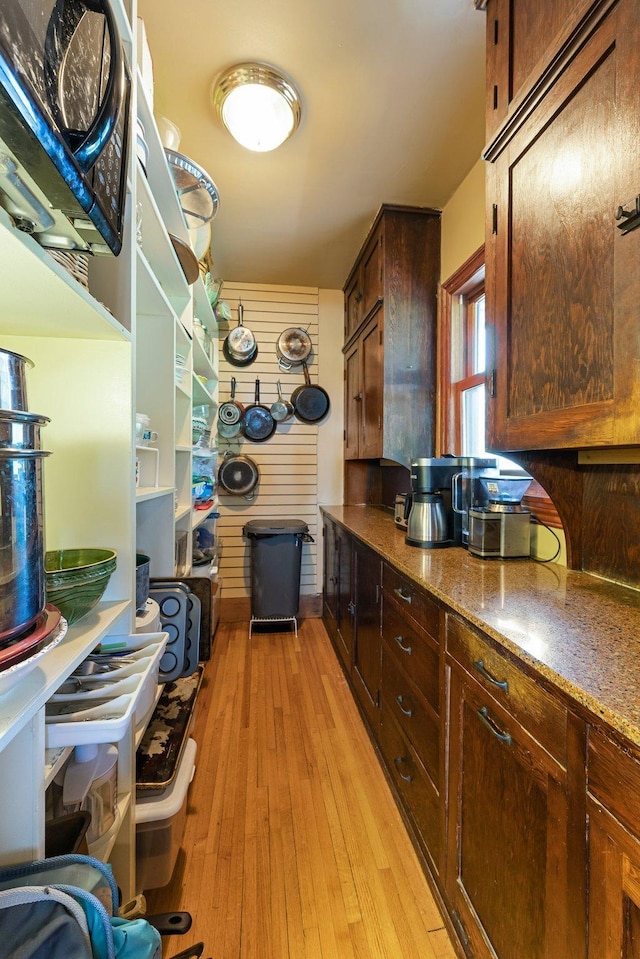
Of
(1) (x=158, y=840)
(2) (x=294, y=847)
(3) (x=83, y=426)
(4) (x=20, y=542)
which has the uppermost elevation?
(3) (x=83, y=426)

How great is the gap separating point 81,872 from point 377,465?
329 cm

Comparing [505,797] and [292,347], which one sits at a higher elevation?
[292,347]

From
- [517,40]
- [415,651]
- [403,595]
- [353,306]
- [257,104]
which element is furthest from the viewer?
[353,306]

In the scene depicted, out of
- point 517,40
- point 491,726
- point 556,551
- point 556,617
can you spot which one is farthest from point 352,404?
point 491,726

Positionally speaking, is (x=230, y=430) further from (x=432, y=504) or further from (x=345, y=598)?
(x=432, y=504)

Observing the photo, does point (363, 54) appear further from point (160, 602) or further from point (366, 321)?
point (160, 602)

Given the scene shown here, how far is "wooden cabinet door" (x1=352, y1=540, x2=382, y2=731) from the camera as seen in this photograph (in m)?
1.90

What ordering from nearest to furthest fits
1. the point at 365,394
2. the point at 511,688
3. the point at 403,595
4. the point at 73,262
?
1. the point at 73,262
2. the point at 511,688
3. the point at 403,595
4. the point at 365,394

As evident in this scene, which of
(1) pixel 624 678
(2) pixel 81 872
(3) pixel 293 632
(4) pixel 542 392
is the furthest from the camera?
(3) pixel 293 632

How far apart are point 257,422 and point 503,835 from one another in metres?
3.16

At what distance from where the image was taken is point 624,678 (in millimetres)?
715

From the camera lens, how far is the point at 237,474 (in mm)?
3592

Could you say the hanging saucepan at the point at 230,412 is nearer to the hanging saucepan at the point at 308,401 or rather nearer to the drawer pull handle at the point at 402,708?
the hanging saucepan at the point at 308,401

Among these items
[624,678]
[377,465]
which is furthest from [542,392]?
[377,465]
